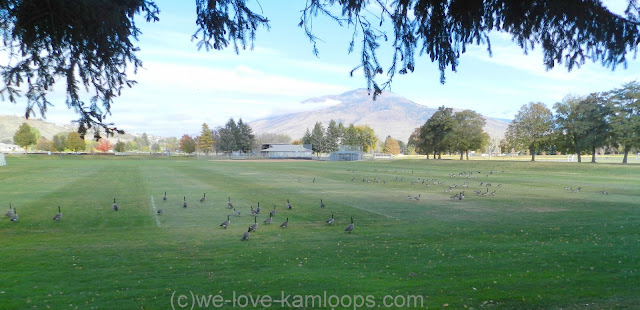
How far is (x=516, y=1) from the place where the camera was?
7094mm

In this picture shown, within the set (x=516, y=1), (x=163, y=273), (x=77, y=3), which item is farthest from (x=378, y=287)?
(x=77, y=3)

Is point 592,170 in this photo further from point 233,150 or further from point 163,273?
point 233,150

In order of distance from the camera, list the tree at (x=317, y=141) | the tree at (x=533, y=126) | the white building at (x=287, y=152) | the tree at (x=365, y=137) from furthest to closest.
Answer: the tree at (x=365, y=137)
the tree at (x=317, y=141)
the white building at (x=287, y=152)
the tree at (x=533, y=126)

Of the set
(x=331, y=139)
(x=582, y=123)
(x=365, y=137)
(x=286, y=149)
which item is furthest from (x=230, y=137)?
(x=582, y=123)

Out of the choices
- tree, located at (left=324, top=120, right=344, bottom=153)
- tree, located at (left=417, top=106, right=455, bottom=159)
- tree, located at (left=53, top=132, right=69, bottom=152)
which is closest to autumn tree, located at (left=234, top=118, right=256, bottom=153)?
tree, located at (left=324, top=120, right=344, bottom=153)

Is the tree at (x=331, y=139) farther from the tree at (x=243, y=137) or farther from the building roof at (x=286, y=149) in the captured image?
the tree at (x=243, y=137)

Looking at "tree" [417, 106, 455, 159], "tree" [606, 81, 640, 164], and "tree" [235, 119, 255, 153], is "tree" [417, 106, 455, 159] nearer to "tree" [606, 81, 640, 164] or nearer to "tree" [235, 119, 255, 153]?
"tree" [606, 81, 640, 164]

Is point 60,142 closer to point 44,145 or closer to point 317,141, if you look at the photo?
point 44,145

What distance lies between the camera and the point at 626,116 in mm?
60031

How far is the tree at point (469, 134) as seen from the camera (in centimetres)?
8488

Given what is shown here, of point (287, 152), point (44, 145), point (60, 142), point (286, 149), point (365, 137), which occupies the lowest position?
point (287, 152)

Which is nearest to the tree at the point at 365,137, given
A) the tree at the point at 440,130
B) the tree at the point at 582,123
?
the tree at the point at 440,130

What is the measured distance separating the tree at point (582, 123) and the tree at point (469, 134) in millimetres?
17139

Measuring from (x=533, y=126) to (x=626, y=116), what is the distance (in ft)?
48.9
